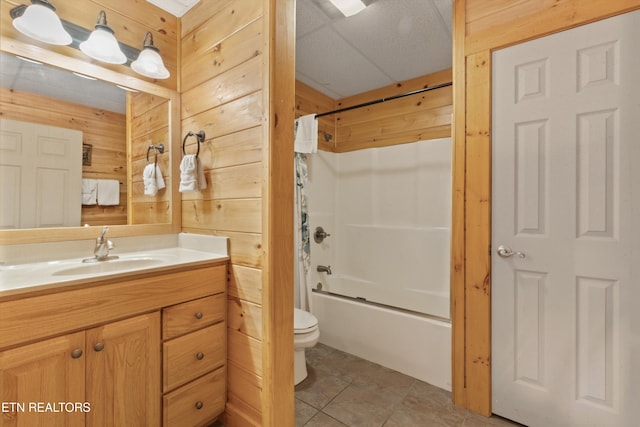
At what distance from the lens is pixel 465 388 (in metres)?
1.58

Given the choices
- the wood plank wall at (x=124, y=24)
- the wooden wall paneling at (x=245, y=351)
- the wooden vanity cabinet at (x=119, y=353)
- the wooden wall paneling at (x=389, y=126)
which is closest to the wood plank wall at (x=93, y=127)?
the wood plank wall at (x=124, y=24)

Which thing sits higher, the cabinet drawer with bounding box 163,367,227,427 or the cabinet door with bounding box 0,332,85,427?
the cabinet door with bounding box 0,332,85,427

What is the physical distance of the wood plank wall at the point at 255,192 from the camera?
50.8 inches

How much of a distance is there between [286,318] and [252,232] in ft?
1.45

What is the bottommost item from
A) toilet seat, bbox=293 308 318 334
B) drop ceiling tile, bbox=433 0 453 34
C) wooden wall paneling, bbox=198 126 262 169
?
toilet seat, bbox=293 308 318 334

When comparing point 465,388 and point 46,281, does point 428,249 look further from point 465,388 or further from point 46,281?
point 46,281

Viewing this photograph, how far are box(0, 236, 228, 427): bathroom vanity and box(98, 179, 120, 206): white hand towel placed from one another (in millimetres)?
348

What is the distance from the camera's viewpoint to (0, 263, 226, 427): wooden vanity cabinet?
90 cm

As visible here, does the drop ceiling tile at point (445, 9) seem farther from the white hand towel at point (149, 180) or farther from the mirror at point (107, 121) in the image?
the white hand towel at point (149, 180)

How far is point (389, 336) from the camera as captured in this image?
1973 mm

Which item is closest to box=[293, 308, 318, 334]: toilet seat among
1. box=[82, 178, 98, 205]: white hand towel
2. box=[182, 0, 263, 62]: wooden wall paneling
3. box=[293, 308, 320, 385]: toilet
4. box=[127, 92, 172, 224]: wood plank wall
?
box=[293, 308, 320, 385]: toilet

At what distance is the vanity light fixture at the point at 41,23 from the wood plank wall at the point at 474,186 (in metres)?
2.00

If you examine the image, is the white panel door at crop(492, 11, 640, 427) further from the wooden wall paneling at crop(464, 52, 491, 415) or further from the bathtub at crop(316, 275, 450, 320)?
the bathtub at crop(316, 275, 450, 320)

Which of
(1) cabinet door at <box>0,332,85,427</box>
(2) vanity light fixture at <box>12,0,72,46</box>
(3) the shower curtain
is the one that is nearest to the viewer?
(1) cabinet door at <box>0,332,85,427</box>
